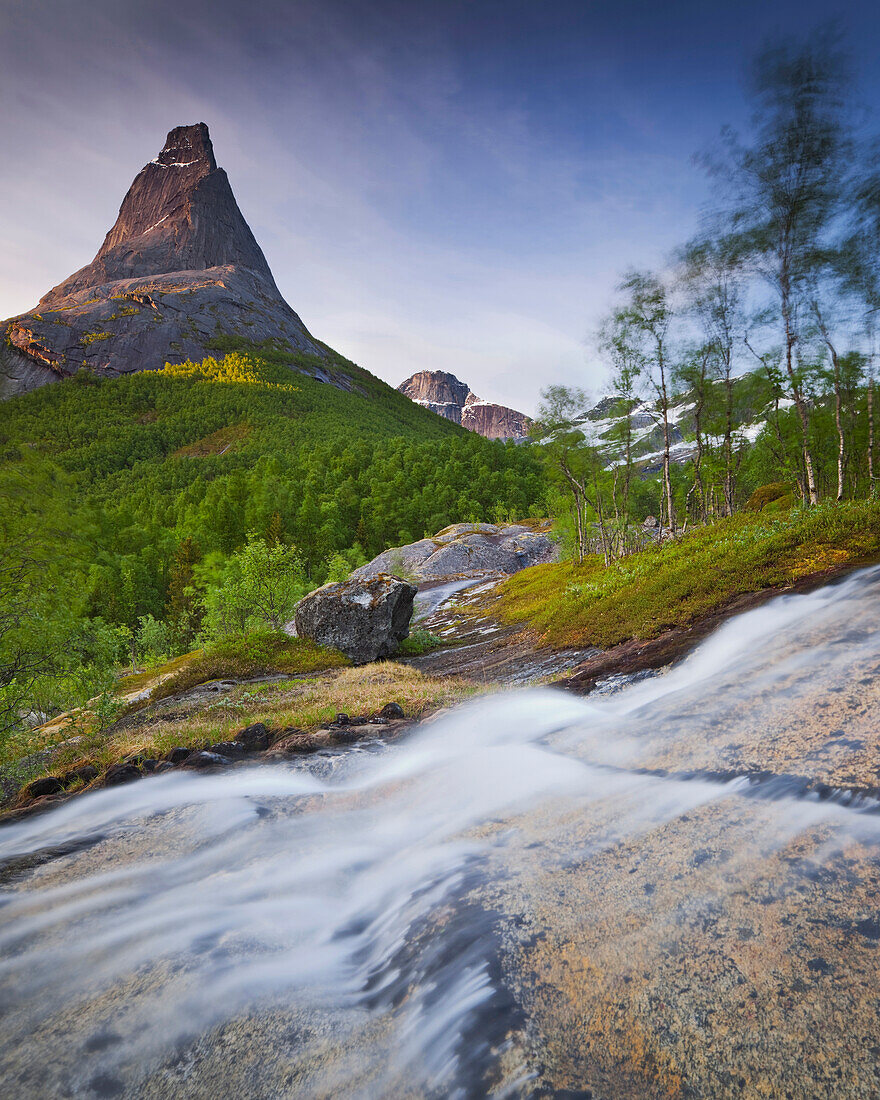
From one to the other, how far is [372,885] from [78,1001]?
3.04 m

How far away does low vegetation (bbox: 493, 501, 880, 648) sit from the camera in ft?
43.0

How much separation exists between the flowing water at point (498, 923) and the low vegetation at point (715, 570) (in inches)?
185

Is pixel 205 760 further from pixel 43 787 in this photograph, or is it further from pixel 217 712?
pixel 217 712

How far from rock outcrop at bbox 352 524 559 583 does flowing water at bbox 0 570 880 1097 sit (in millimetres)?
52883

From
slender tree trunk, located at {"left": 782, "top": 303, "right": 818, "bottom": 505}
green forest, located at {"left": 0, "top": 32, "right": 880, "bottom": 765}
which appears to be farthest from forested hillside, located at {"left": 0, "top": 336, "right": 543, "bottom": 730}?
slender tree trunk, located at {"left": 782, "top": 303, "right": 818, "bottom": 505}

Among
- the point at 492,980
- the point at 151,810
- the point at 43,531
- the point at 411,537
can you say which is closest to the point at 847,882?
the point at 492,980

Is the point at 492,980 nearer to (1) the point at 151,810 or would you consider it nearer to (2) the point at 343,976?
(2) the point at 343,976

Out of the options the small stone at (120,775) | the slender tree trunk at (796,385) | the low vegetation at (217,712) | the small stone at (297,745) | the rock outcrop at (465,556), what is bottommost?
the low vegetation at (217,712)

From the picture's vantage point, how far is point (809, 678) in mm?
8523

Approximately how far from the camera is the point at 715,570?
1558 centimetres

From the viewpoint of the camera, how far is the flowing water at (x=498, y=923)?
371 centimetres

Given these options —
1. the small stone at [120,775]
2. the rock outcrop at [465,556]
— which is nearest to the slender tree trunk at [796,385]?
the small stone at [120,775]

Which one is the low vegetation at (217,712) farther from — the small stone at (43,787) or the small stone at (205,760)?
the small stone at (205,760)

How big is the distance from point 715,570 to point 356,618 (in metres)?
18.2
